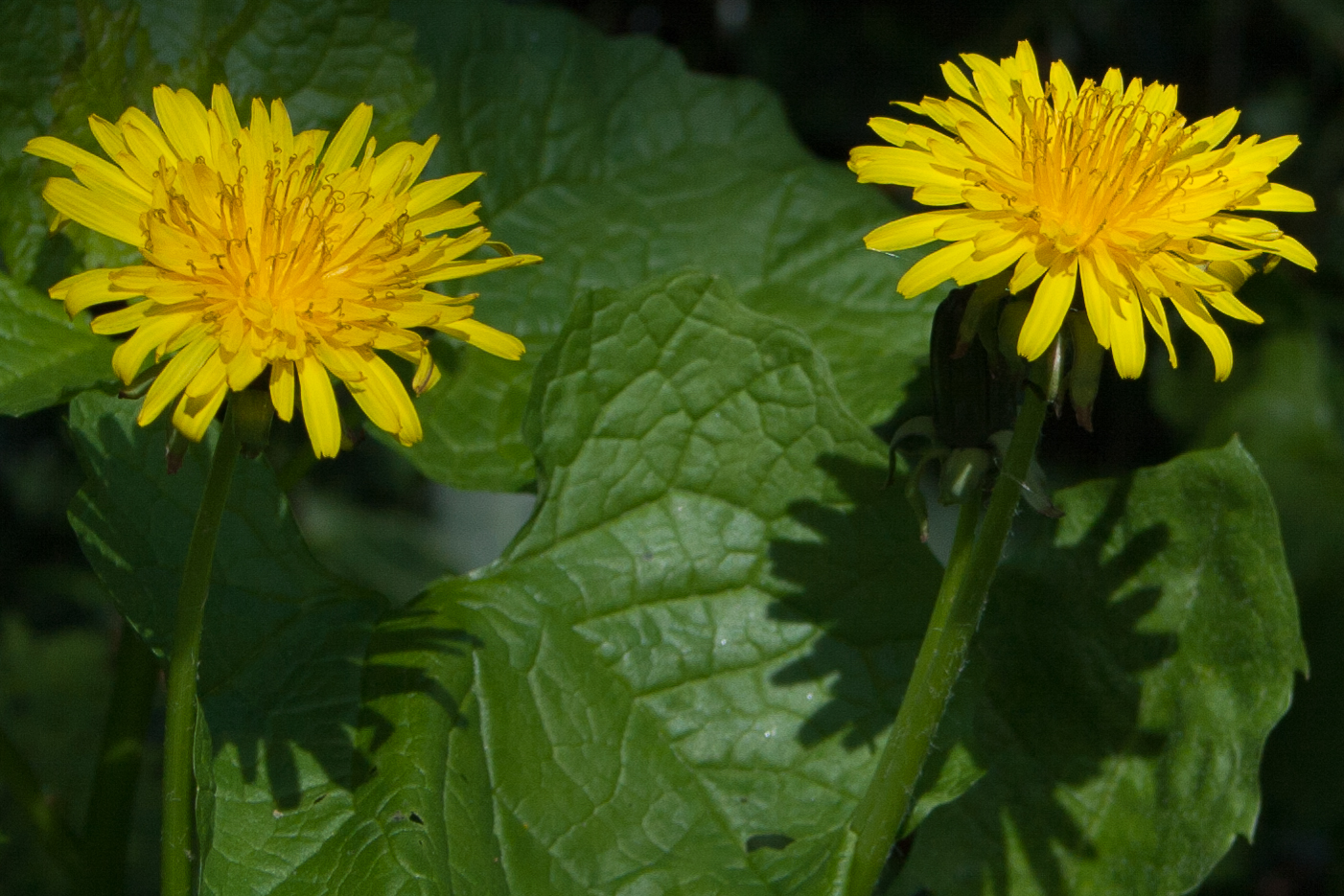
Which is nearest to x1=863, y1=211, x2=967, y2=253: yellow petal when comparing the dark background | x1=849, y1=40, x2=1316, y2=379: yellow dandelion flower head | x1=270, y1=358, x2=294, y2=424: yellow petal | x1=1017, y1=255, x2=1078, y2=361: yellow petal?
x1=849, y1=40, x2=1316, y2=379: yellow dandelion flower head

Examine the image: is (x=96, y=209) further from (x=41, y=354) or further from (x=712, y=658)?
(x=712, y=658)

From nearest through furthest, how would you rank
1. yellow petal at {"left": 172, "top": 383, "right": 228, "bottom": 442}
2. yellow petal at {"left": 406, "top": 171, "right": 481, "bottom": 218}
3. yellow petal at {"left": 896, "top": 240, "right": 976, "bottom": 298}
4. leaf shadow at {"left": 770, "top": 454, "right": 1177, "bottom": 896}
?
yellow petal at {"left": 172, "top": 383, "right": 228, "bottom": 442} → yellow petal at {"left": 896, "top": 240, "right": 976, "bottom": 298} → yellow petal at {"left": 406, "top": 171, "right": 481, "bottom": 218} → leaf shadow at {"left": 770, "top": 454, "right": 1177, "bottom": 896}

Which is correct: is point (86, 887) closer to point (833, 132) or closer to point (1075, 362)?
point (1075, 362)

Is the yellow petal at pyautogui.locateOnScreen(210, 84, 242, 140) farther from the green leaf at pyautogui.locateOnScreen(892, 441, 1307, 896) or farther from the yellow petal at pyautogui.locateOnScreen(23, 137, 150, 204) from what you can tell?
the green leaf at pyautogui.locateOnScreen(892, 441, 1307, 896)

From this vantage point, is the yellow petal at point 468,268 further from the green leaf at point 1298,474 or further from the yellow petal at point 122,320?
the green leaf at point 1298,474

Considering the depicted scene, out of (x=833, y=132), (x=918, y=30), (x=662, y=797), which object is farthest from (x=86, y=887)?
(x=918, y=30)

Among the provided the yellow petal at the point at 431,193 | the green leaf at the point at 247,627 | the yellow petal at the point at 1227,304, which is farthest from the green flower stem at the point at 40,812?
the yellow petal at the point at 1227,304

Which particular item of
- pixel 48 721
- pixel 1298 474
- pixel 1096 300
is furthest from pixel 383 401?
pixel 1298 474
